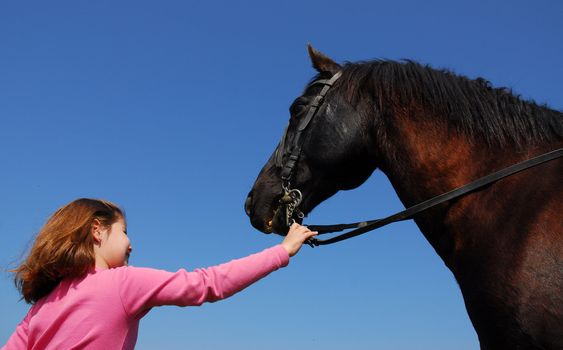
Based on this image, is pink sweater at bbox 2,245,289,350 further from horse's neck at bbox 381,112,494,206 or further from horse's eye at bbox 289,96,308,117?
horse's eye at bbox 289,96,308,117

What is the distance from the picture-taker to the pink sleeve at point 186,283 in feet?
10.3

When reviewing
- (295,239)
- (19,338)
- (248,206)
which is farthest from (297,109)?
(19,338)

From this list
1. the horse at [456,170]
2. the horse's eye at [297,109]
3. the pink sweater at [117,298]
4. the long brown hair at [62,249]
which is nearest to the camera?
the pink sweater at [117,298]

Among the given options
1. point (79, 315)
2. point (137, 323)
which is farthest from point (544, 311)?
point (79, 315)

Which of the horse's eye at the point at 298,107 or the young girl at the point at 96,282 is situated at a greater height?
the horse's eye at the point at 298,107

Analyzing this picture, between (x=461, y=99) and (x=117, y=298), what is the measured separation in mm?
2856

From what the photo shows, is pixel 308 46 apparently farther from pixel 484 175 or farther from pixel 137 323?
pixel 137 323

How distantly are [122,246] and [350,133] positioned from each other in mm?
2059

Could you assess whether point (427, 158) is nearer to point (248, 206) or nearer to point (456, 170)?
point (456, 170)

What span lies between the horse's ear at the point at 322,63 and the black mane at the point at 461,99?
7.4 inches

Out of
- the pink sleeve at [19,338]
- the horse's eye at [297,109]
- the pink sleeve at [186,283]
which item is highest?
the horse's eye at [297,109]

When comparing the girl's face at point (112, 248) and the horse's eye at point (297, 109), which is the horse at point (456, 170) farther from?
the girl's face at point (112, 248)

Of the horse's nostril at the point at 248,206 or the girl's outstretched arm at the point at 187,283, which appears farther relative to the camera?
the horse's nostril at the point at 248,206

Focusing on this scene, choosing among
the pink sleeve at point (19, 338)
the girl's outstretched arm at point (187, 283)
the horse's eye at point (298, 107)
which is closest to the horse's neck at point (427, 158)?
the horse's eye at point (298, 107)
